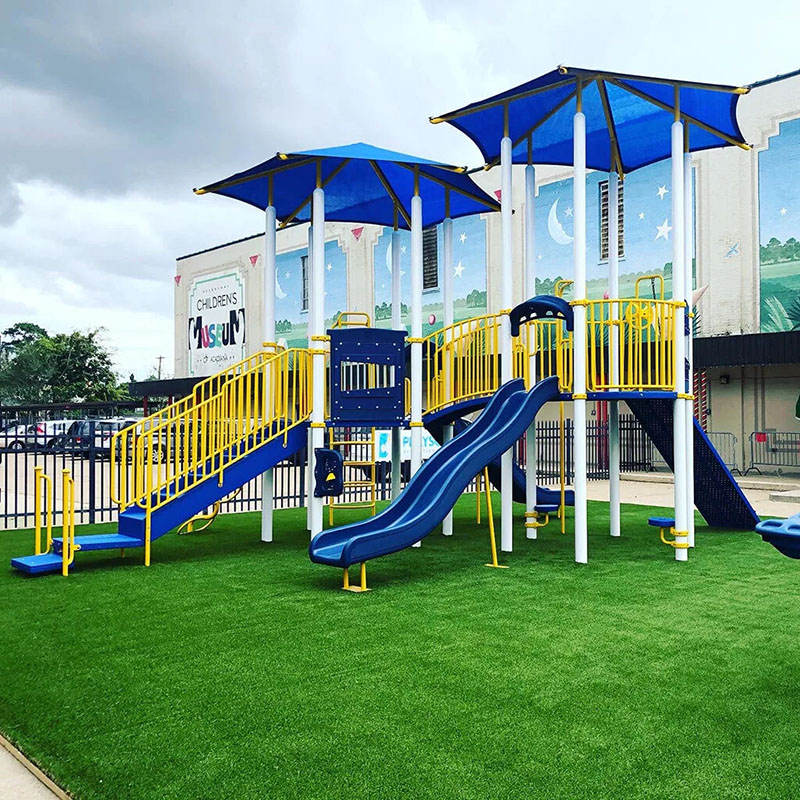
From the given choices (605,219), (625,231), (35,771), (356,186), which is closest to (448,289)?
(356,186)

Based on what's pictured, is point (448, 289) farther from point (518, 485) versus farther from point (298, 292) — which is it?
point (298, 292)

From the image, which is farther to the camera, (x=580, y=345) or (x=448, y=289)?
(x=448, y=289)

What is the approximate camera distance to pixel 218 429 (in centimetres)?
1072

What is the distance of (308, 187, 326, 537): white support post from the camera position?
1110cm

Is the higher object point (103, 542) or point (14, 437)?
point (14, 437)

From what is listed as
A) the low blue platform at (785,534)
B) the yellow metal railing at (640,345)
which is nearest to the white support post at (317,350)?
the yellow metal railing at (640,345)

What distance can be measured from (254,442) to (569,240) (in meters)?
17.5

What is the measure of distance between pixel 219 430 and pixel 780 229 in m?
17.5

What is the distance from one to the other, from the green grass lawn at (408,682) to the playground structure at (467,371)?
110 centimetres

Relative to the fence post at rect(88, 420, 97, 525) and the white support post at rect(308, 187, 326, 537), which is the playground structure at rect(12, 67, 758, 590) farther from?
the fence post at rect(88, 420, 97, 525)

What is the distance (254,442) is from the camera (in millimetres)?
10938

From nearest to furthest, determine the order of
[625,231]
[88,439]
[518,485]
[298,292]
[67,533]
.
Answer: [67,533]
[518,485]
[88,439]
[625,231]
[298,292]

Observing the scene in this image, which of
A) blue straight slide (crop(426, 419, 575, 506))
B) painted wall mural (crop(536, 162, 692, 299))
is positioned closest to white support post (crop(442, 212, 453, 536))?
blue straight slide (crop(426, 419, 575, 506))

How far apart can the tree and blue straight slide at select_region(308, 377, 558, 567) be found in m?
53.5
